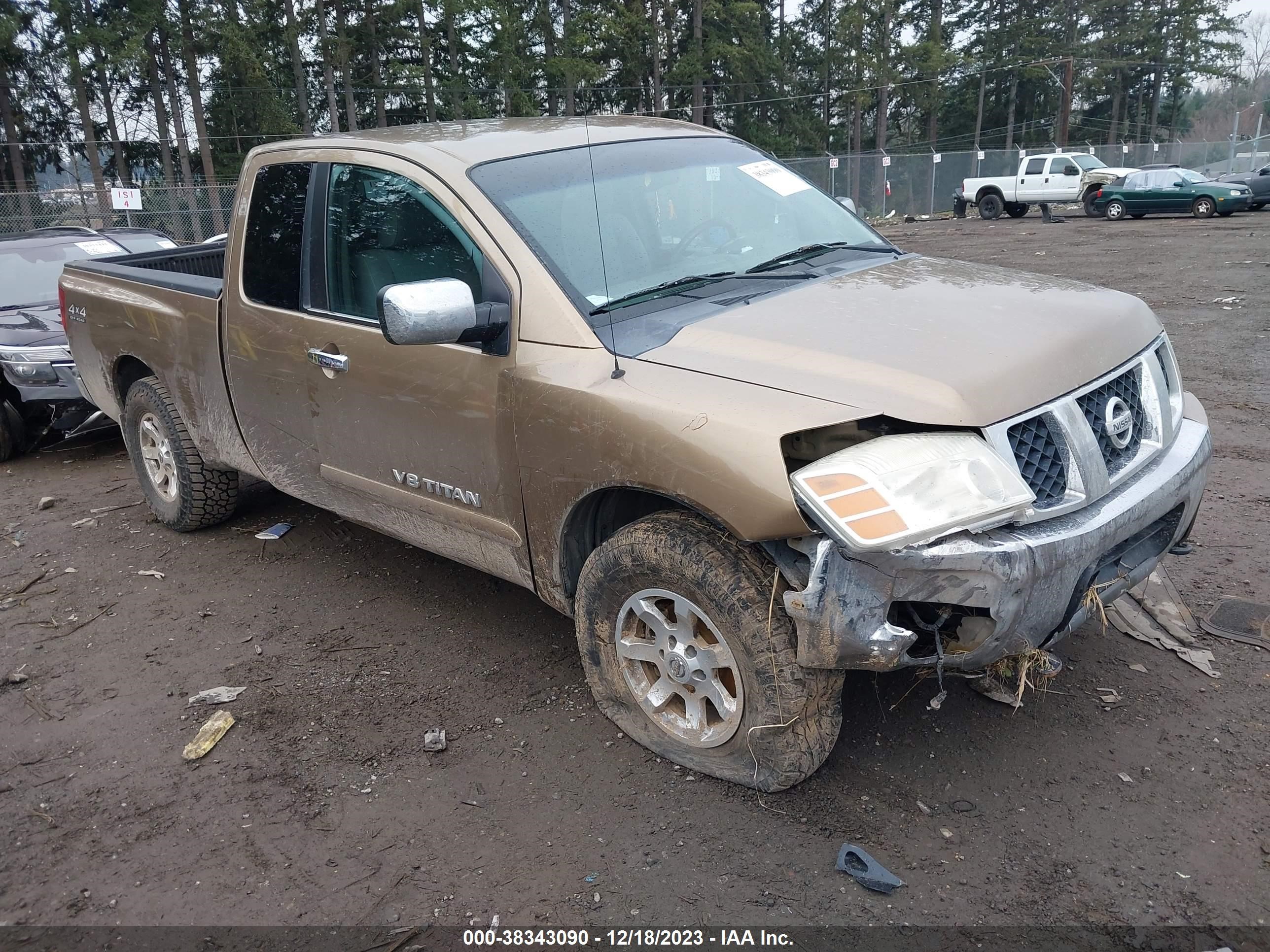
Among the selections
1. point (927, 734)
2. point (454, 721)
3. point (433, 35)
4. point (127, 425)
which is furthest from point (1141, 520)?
point (433, 35)

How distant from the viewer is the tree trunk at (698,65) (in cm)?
4500

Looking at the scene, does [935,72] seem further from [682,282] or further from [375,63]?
[682,282]

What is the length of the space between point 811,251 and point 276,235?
2.16 meters

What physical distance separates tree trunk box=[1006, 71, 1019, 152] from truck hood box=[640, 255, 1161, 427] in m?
58.9

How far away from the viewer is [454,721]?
3.40 m

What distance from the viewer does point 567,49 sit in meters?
41.4

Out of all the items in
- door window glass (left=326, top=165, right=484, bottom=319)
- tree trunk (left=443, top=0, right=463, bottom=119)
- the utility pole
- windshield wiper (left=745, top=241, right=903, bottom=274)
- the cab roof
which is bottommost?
windshield wiper (left=745, top=241, right=903, bottom=274)

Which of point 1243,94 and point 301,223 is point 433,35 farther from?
point 1243,94

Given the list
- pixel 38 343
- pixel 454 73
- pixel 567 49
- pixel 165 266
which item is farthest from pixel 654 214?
pixel 567 49

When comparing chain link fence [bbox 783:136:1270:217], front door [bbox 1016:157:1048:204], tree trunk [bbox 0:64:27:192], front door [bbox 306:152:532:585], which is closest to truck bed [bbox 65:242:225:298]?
front door [bbox 306:152:532:585]

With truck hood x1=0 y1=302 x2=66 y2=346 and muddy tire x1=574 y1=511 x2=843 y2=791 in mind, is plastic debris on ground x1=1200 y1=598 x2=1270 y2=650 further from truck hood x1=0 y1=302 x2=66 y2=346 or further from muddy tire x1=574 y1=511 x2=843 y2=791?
truck hood x1=0 y1=302 x2=66 y2=346

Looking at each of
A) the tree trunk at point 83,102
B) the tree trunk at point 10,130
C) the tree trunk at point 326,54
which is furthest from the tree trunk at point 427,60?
the tree trunk at point 10,130

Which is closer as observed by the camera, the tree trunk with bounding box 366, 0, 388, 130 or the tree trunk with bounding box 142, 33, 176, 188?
the tree trunk with bounding box 142, 33, 176, 188

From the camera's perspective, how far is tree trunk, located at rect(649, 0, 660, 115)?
4447 cm
